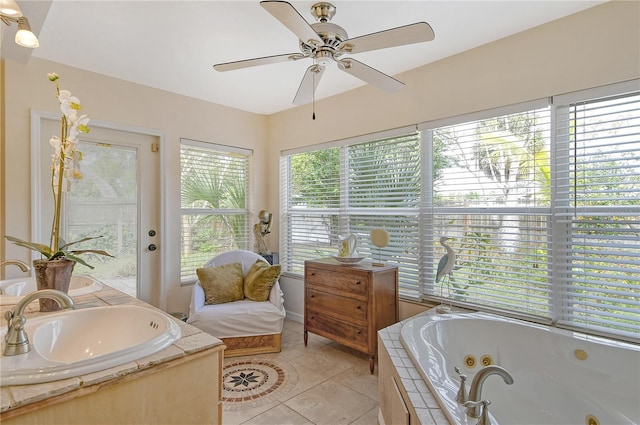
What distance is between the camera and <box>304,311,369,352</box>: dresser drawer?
8.84ft

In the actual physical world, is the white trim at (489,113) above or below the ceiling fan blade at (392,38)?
below

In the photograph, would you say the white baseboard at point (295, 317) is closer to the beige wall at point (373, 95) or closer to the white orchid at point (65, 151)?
the beige wall at point (373, 95)

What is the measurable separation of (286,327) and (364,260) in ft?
4.33

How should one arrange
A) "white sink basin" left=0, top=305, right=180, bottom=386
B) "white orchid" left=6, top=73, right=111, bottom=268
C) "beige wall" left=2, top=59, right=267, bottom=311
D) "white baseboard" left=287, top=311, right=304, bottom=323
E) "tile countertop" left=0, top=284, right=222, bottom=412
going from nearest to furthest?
"tile countertop" left=0, top=284, right=222, bottom=412 → "white sink basin" left=0, top=305, right=180, bottom=386 → "white orchid" left=6, top=73, right=111, bottom=268 → "beige wall" left=2, top=59, right=267, bottom=311 → "white baseboard" left=287, top=311, right=304, bottom=323

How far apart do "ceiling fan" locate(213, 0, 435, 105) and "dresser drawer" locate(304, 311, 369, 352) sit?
191cm

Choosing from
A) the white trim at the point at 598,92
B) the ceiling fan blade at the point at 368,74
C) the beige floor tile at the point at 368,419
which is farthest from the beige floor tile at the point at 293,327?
the white trim at the point at 598,92

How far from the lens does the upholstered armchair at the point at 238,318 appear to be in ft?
9.45

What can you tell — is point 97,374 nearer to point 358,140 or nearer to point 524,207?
point 524,207

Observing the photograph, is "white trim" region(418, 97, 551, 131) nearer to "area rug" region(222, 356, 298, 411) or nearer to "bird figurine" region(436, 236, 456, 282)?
"bird figurine" region(436, 236, 456, 282)

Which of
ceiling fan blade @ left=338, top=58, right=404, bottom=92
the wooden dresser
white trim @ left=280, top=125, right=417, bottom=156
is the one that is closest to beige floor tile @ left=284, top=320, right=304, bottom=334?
the wooden dresser

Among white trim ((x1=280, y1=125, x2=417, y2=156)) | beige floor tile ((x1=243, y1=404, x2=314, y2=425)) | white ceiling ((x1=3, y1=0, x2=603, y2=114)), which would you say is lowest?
beige floor tile ((x1=243, y1=404, x2=314, y2=425))

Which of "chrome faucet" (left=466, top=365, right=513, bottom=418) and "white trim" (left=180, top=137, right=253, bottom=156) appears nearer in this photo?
"chrome faucet" (left=466, top=365, right=513, bottom=418)

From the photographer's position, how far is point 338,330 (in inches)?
113

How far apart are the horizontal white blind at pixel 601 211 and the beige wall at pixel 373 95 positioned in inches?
9.2
